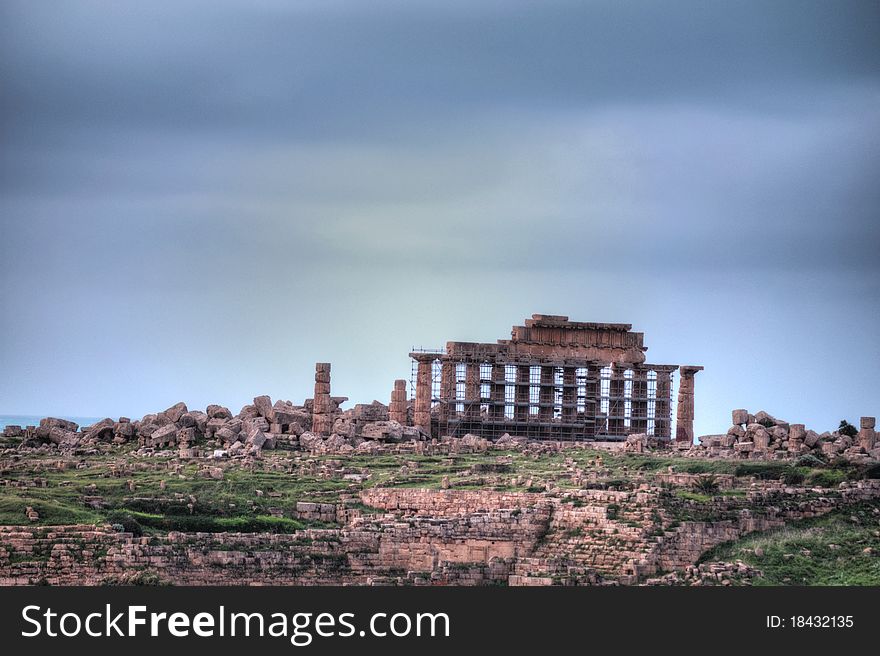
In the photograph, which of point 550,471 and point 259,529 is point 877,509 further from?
point 259,529

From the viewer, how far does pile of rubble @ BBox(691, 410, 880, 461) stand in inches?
3718

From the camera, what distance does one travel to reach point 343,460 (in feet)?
308

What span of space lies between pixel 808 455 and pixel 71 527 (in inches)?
1090

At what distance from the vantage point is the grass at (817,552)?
76.6 m

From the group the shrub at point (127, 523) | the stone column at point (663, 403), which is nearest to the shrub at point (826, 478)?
the shrub at point (127, 523)

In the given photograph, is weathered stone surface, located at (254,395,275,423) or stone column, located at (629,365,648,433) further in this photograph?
stone column, located at (629,365,648,433)

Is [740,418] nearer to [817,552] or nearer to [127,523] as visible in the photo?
[817,552]

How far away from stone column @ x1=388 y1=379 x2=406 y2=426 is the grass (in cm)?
2967

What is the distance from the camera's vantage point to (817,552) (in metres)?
78.8

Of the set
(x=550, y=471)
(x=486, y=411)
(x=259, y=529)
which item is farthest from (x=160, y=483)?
(x=486, y=411)

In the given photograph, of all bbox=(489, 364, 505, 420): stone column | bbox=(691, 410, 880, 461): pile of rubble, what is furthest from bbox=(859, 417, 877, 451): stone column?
bbox=(489, 364, 505, 420): stone column

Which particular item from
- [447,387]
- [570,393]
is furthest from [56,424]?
[570,393]

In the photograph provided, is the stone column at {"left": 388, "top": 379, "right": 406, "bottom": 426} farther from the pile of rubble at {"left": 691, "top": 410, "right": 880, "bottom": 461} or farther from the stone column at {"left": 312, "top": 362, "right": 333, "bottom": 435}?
the pile of rubble at {"left": 691, "top": 410, "right": 880, "bottom": 461}

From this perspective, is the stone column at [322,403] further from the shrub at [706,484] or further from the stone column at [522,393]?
the shrub at [706,484]
